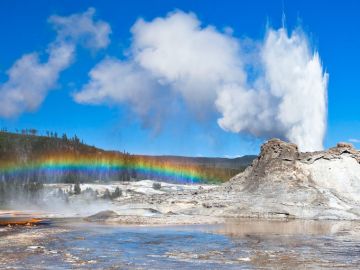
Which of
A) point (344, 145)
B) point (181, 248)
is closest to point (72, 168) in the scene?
point (344, 145)

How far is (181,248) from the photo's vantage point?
2328 centimetres

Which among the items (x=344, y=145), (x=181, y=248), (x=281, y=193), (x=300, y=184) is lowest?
(x=181, y=248)

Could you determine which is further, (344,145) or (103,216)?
(344,145)

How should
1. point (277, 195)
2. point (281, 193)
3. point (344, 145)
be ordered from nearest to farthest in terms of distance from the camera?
point (277, 195)
point (281, 193)
point (344, 145)

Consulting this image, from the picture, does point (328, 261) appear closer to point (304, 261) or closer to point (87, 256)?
point (304, 261)

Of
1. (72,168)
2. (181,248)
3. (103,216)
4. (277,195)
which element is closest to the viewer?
(181,248)

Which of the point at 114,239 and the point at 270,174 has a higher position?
the point at 270,174

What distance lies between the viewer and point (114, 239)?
2691cm

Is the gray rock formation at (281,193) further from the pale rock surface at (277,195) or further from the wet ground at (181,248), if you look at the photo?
the wet ground at (181,248)

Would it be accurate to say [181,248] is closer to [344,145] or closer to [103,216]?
[103,216]

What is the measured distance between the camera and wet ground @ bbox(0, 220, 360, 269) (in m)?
18.5

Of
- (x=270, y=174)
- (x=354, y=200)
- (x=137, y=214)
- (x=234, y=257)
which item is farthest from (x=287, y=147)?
(x=234, y=257)

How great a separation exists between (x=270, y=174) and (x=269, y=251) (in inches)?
1178

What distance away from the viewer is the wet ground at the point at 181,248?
60.8ft
